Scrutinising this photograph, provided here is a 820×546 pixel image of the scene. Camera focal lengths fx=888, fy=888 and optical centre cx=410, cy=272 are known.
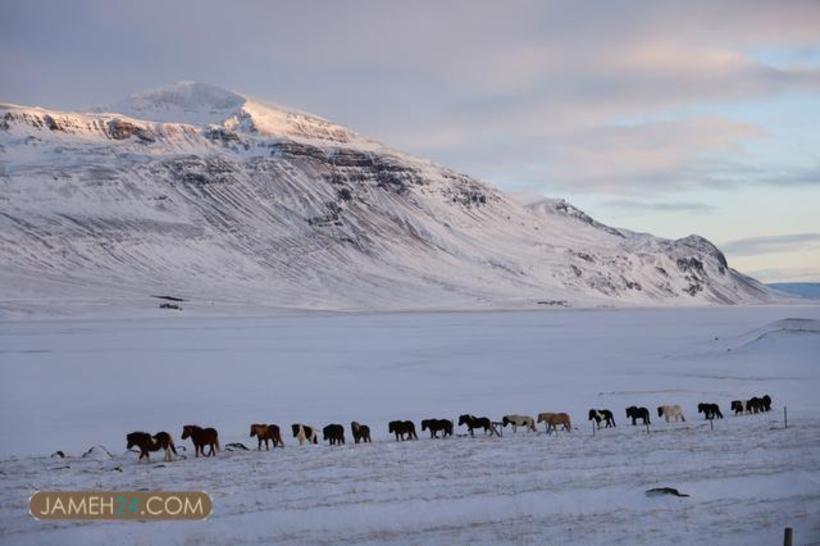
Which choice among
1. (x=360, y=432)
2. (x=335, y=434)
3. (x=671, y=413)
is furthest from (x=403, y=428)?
(x=671, y=413)

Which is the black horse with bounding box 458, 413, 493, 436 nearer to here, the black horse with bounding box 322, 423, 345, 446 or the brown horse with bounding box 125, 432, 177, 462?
the black horse with bounding box 322, 423, 345, 446

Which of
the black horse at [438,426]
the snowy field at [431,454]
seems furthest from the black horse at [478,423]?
the snowy field at [431,454]

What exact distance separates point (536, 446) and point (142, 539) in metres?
10.1

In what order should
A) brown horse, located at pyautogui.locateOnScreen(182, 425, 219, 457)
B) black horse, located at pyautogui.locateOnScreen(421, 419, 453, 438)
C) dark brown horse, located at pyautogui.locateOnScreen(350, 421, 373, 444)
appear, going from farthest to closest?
1. black horse, located at pyautogui.locateOnScreen(421, 419, 453, 438)
2. dark brown horse, located at pyautogui.locateOnScreen(350, 421, 373, 444)
3. brown horse, located at pyautogui.locateOnScreen(182, 425, 219, 457)

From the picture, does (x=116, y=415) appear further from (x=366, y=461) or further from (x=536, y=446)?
(x=536, y=446)

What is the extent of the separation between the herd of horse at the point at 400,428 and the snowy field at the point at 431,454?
527 mm

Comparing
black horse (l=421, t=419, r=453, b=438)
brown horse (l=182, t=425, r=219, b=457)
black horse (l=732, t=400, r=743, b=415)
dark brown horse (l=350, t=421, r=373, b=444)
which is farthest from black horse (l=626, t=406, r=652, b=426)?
brown horse (l=182, t=425, r=219, b=457)

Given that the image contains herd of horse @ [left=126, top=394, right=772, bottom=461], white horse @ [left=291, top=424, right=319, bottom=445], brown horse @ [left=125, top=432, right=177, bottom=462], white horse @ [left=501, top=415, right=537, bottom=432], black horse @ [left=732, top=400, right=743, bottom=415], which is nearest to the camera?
brown horse @ [left=125, top=432, right=177, bottom=462]

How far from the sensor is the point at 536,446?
2067 cm

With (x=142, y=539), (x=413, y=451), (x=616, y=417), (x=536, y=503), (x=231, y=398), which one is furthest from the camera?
(x=231, y=398)

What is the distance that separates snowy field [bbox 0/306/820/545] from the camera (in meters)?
14.0

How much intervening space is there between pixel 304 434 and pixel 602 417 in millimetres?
8689

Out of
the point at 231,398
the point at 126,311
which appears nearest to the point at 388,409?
the point at 231,398

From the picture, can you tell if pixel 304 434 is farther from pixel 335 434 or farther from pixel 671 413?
pixel 671 413
